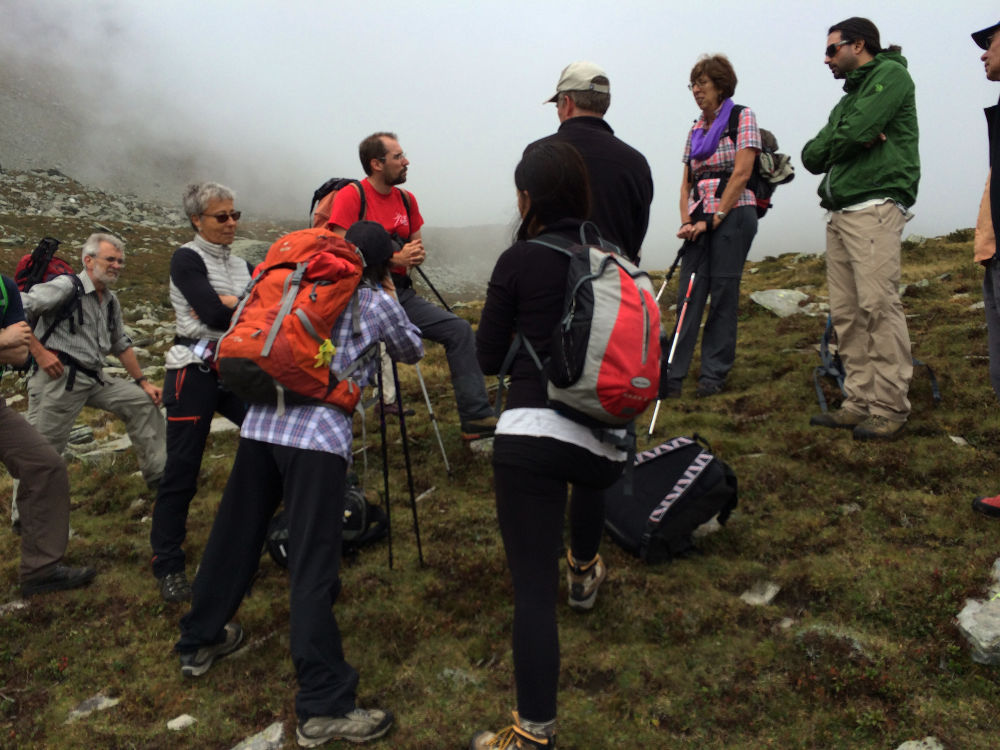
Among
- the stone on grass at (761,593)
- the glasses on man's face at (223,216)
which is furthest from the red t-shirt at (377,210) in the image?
the stone on grass at (761,593)

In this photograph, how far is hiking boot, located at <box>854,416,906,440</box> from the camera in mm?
7316

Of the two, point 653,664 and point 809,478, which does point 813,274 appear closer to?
point 809,478

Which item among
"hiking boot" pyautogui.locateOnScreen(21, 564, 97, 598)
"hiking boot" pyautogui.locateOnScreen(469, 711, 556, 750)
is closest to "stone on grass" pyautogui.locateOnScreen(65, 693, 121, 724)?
"hiking boot" pyautogui.locateOnScreen(21, 564, 97, 598)

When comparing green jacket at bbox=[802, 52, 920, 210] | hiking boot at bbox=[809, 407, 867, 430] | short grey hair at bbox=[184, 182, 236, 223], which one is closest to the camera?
short grey hair at bbox=[184, 182, 236, 223]

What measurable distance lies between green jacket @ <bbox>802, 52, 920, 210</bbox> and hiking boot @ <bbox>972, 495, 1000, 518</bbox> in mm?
3265

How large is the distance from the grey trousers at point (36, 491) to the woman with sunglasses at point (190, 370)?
106 cm

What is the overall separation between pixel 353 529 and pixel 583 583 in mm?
2480

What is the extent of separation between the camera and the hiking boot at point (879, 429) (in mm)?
7316

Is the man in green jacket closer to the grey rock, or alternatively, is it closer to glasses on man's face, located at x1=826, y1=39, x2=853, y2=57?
glasses on man's face, located at x1=826, y1=39, x2=853, y2=57

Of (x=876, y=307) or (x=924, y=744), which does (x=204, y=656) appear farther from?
(x=876, y=307)

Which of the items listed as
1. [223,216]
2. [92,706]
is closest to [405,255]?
[223,216]

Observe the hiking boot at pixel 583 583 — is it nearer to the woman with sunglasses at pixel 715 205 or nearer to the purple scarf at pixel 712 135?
the woman with sunglasses at pixel 715 205

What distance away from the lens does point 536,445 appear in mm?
3641

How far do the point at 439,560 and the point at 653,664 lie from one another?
2268 millimetres
